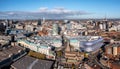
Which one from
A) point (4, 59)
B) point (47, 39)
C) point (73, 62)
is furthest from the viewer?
point (47, 39)

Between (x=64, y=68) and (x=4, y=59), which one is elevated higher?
(x=4, y=59)

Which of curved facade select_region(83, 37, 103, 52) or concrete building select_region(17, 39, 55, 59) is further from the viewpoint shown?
curved facade select_region(83, 37, 103, 52)

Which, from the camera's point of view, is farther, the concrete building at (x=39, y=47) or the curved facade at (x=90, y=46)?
the curved facade at (x=90, y=46)

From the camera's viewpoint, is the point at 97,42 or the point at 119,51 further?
the point at 97,42

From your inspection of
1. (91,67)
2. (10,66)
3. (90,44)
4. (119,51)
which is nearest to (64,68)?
(91,67)

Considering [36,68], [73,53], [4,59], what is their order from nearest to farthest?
[36,68] → [4,59] → [73,53]

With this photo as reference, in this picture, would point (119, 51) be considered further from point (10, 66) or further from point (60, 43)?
point (10, 66)

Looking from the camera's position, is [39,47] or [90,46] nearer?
[39,47]

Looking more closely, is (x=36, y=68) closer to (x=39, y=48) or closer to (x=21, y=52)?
(x=21, y=52)

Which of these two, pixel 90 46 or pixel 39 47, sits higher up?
pixel 39 47
